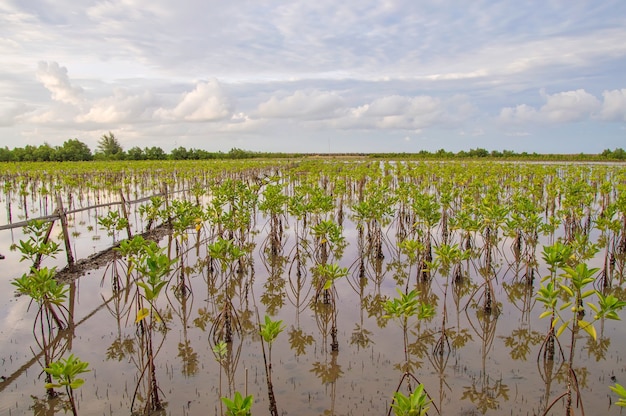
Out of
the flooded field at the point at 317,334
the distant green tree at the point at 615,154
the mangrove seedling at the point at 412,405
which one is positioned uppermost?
the distant green tree at the point at 615,154

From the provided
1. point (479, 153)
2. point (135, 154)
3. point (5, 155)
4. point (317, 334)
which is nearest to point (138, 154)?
point (135, 154)

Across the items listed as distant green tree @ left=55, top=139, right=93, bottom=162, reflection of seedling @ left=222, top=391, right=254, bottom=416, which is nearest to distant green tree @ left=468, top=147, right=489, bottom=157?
distant green tree @ left=55, top=139, right=93, bottom=162

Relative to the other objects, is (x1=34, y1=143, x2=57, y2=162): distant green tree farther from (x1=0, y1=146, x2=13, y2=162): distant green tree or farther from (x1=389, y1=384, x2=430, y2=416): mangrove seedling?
(x1=389, y1=384, x2=430, y2=416): mangrove seedling

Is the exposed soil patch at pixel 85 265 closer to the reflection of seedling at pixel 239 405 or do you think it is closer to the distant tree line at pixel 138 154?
the reflection of seedling at pixel 239 405

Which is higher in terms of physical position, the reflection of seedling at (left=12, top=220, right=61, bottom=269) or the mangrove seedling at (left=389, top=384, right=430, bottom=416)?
the reflection of seedling at (left=12, top=220, right=61, bottom=269)

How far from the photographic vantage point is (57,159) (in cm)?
5788

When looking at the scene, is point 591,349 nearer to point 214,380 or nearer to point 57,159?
point 214,380

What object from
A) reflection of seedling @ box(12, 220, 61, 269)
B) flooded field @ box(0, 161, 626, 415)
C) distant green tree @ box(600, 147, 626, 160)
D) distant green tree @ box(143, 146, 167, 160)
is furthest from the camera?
distant green tree @ box(143, 146, 167, 160)

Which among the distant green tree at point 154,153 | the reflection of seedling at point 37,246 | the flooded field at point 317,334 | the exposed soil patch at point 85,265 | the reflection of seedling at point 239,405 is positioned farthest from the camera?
the distant green tree at point 154,153

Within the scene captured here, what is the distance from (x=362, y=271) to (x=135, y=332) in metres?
4.53

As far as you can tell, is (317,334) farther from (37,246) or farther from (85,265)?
(85,265)

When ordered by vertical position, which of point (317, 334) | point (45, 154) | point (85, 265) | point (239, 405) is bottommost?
point (317, 334)

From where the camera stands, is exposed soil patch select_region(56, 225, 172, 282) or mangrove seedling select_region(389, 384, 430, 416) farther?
exposed soil patch select_region(56, 225, 172, 282)

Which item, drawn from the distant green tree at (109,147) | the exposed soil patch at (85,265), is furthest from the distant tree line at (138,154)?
the exposed soil patch at (85,265)
